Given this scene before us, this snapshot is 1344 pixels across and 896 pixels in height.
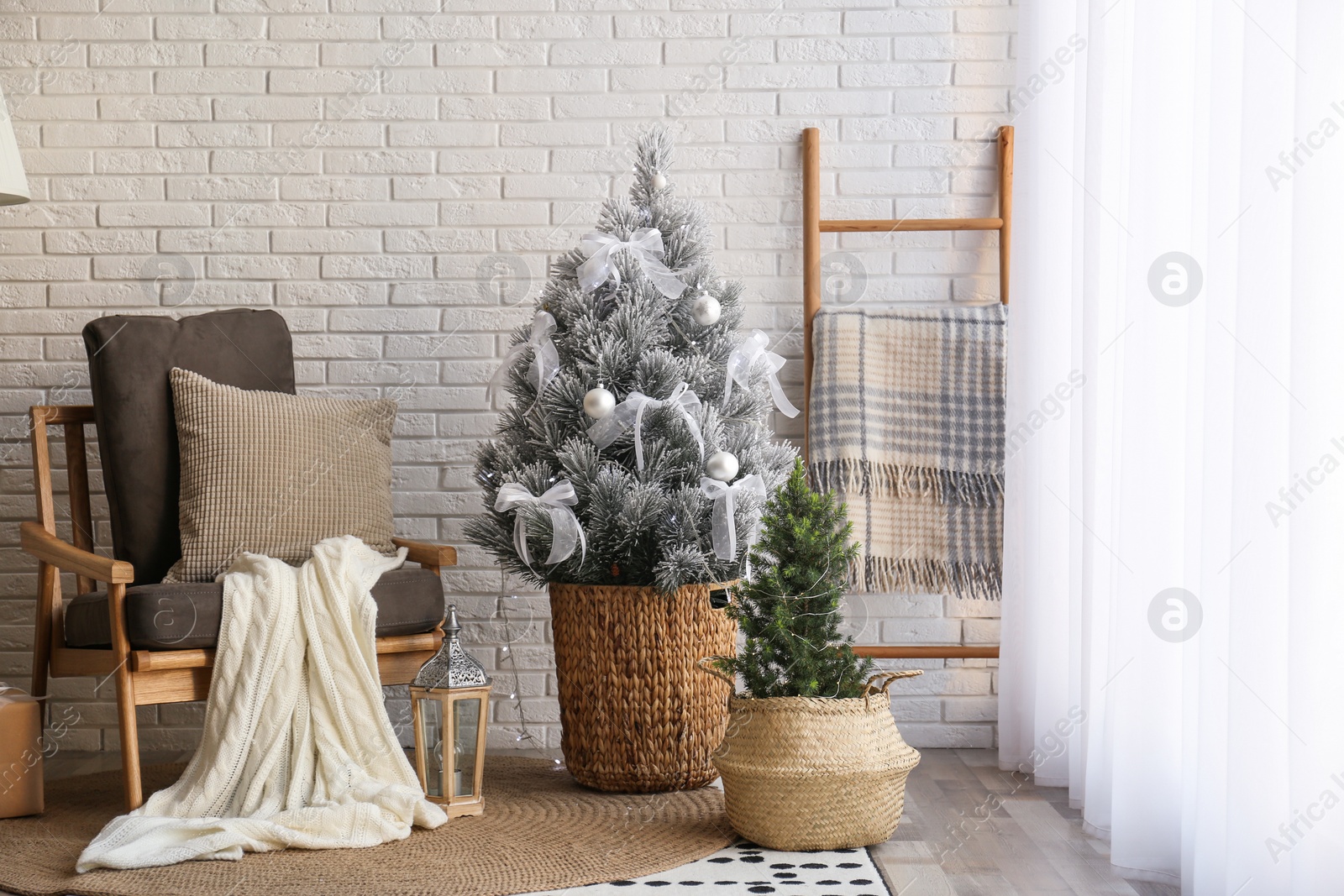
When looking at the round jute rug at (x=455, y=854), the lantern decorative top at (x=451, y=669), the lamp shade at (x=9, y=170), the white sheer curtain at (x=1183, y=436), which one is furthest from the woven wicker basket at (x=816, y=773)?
the lamp shade at (x=9, y=170)

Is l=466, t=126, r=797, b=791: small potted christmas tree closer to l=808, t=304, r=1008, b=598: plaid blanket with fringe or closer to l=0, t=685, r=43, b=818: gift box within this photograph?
l=808, t=304, r=1008, b=598: plaid blanket with fringe

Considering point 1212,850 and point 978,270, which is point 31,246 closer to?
point 978,270

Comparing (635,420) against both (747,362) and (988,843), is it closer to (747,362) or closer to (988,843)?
(747,362)

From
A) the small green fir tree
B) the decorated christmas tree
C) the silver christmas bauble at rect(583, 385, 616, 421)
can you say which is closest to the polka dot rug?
the small green fir tree

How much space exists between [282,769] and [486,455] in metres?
0.66

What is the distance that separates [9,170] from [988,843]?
2.20 m

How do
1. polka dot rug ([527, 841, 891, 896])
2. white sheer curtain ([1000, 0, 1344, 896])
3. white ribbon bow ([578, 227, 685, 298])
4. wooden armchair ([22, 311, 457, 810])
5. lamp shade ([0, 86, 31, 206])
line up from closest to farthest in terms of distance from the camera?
1. white sheer curtain ([1000, 0, 1344, 896])
2. polka dot rug ([527, 841, 891, 896])
3. wooden armchair ([22, 311, 457, 810])
4. white ribbon bow ([578, 227, 685, 298])
5. lamp shade ([0, 86, 31, 206])

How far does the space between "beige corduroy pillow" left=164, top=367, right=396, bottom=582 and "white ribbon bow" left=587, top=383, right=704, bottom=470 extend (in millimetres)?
558

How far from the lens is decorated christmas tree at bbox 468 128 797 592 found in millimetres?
1943

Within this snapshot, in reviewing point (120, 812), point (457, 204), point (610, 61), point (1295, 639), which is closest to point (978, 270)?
point (610, 61)

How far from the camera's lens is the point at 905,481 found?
2.43m

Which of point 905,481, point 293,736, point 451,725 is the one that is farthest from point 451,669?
point 905,481

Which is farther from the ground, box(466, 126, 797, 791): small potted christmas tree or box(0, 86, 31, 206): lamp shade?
box(0, 86, 31, 206): lamp shade

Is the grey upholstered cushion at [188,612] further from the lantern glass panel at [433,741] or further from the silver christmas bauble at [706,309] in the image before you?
the silver christmas bauble at [706,309]
